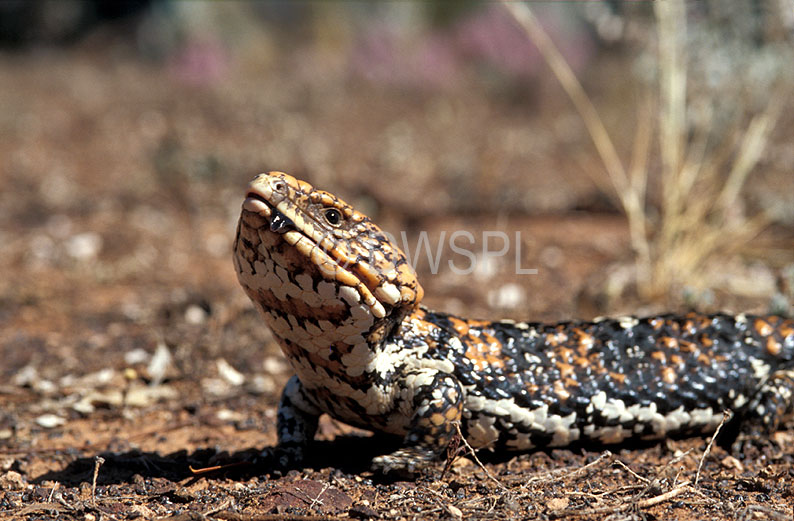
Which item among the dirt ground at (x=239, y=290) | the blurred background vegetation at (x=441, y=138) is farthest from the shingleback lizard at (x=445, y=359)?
the blurred background vegetation at (x=441, y=138)

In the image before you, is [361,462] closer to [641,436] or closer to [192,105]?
[641,436]

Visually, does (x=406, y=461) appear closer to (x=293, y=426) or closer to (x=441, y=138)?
(x=293, y=426)

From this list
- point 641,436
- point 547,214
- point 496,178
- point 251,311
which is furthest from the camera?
point 496,178

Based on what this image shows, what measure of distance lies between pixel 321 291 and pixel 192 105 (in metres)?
10.3

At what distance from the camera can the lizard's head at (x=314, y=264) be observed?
2.63 m

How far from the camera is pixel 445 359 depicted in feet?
10.2

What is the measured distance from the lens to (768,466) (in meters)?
3.17

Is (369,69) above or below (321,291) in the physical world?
above

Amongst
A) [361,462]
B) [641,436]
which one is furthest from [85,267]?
[641,436]

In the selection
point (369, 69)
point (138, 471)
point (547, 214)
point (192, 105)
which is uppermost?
point (369, 69)

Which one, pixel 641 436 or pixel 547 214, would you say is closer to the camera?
pixel 641 436

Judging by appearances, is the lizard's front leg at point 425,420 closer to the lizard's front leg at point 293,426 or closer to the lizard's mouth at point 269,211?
the lizard's front leg at point 293,426

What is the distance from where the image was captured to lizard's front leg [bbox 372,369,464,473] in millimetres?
2957

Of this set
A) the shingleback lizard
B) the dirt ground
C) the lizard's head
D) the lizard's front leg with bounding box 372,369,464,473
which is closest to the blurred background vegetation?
the dirt ground
